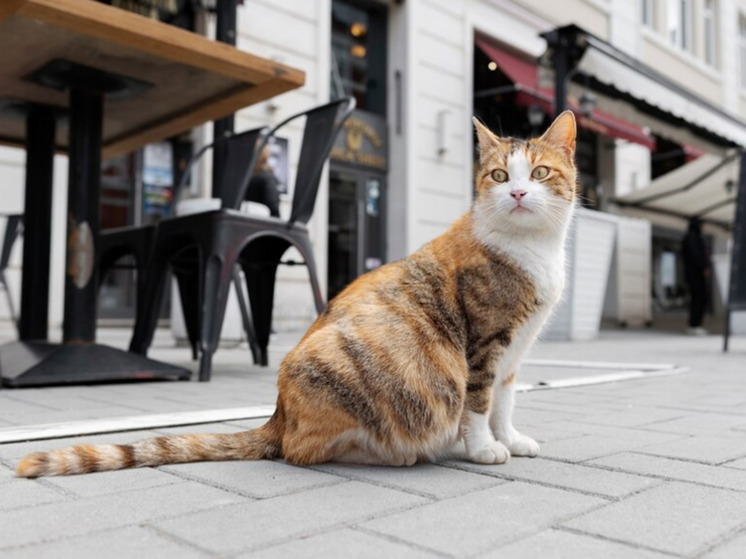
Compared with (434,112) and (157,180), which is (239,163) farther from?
(434,112)

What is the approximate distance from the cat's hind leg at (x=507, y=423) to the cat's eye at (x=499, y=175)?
57 cm

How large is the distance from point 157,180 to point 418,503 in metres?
7.73

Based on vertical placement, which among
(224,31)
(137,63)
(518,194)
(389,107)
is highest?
(389,107)

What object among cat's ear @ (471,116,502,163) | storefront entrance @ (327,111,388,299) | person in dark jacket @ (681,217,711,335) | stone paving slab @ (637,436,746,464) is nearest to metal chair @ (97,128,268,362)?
cat's ear @ (471,116,502,163)

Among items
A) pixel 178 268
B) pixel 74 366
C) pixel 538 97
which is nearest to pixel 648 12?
pixel 538 97

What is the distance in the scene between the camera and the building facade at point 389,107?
888 centimetres

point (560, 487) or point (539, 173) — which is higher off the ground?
point (539, 173)

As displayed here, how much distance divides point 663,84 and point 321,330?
8741 millimetres

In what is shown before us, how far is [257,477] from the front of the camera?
1.71 m

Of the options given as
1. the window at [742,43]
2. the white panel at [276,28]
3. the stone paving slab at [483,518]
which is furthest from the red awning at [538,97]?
the stone paving slab at [483,518]

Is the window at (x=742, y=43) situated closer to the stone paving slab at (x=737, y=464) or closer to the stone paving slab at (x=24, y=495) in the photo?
the stone paving slab at (x=737, y=464)

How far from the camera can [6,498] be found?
150 centimetres

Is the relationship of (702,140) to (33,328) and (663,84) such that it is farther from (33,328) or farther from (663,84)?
(33,328)

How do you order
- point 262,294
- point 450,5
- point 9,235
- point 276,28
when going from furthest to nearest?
point 450,5 → point 276,28 → point 9,235 → point 262,294
